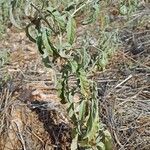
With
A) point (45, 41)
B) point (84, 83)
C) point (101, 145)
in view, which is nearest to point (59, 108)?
point (101, 145)

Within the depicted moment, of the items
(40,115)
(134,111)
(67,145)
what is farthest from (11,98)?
(134,111)

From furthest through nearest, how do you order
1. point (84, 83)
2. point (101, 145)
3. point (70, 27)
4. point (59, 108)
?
point (59, 108)
point (101, 145)
point (84, 83)
point (70, 27)

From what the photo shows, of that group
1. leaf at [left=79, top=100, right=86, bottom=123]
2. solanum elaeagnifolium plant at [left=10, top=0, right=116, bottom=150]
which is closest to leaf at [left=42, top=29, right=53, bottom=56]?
solanum elaeagnifolium plant at [left=10, top=0, right=116, bottom=150]

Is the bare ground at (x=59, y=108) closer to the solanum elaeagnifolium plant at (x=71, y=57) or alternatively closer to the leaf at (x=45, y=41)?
the solanum elaeagnifolium plant at (x=71, y=57)

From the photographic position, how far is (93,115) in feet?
5.31

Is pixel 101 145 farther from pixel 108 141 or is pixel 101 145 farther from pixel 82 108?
pixel 82 108

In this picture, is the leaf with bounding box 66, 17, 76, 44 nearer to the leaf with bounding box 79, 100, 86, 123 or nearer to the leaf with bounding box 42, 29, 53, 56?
the leaf with bounding box 42, 29, 53, 56

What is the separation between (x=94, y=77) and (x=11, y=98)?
1.52 ft

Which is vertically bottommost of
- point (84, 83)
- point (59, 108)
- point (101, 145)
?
point (101, 145)

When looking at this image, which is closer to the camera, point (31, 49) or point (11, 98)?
point (11, 98)

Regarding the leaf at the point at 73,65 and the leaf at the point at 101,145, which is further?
the leaf at the point at 101,145

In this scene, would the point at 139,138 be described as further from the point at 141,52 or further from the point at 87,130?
the point at 141,52

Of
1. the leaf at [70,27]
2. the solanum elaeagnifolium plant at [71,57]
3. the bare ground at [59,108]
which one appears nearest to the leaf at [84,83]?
the solanum elaeagnifolium plant at [71,57]

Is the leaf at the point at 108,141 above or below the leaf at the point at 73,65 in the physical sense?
below
